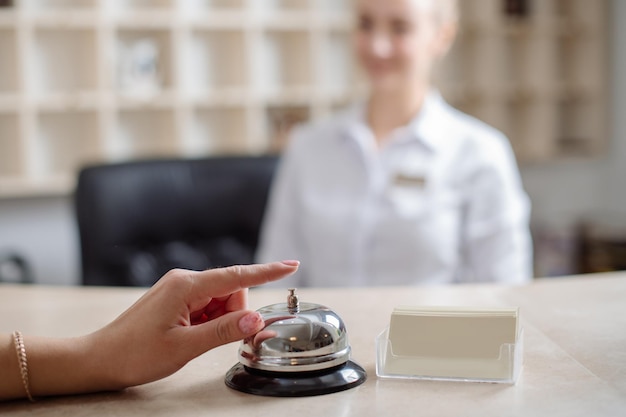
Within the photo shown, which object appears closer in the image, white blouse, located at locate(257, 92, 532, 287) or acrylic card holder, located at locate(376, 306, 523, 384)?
acrylic card holder, located at locate(376, 306, 523, 384)

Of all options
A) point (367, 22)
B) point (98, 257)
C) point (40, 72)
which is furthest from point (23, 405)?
point (40, 72)

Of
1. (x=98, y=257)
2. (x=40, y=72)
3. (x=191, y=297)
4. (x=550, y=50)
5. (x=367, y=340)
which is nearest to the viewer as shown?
(x=191, y=297)

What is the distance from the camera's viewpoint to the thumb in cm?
107

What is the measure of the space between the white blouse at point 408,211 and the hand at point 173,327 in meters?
1.54

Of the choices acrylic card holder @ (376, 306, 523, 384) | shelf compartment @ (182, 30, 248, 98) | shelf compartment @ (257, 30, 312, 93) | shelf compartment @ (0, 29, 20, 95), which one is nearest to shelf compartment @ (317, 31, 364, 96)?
shelf compartment @ (257, 30, 312, 93)

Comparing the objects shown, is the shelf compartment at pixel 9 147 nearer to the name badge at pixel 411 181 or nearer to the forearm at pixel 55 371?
the name badge at pixel 411 181

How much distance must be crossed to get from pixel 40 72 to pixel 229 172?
1661 millimetres

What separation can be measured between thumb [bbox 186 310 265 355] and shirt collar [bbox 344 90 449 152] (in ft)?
5.67

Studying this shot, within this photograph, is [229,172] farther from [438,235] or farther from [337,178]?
[438,235]

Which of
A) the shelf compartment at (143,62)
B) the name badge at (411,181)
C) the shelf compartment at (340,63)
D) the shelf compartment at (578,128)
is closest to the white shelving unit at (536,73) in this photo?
the shelf compartment at (578,128)

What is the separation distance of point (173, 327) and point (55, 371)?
157 mm

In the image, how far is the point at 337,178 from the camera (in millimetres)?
2770

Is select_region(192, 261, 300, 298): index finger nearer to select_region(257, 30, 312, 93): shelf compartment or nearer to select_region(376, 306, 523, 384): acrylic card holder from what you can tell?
select_region(376, 306, 523, 384): acrylic card holder

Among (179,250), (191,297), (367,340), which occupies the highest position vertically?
(191,297)
